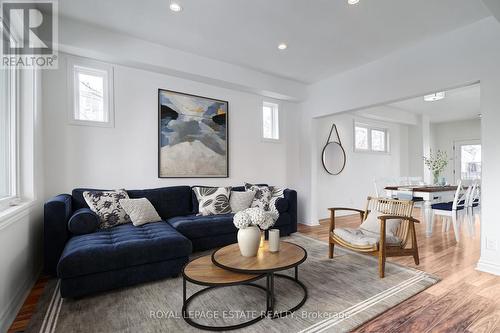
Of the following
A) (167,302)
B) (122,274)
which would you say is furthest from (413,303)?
(122,274)

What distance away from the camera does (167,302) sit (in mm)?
2104

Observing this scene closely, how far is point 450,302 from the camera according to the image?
2.12m

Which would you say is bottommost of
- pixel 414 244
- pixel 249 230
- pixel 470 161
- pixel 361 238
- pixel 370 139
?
pixel 414 244

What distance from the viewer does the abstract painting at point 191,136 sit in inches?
150

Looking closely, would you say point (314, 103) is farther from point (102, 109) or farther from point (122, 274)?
point (122, 274)

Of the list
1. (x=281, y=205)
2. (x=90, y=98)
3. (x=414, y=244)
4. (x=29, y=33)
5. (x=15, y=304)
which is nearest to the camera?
(x=15, y=304)

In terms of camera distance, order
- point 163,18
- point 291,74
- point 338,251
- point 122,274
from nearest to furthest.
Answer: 1. point 122,274
2. point 163,18
3. point 338,251
4. point 291,74

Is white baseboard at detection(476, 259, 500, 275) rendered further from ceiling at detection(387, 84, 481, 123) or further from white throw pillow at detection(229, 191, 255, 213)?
ceiling at detection(387, 84, 481, 123)

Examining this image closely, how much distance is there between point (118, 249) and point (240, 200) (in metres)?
1.97

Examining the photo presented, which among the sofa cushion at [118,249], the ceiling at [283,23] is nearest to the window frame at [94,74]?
the ceiling at [283,23]

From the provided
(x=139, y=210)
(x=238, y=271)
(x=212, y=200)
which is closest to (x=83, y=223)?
(x=139, y=210)

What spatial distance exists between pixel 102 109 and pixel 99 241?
1.93 metres

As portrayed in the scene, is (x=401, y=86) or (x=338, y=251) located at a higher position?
(x=401, y=86)

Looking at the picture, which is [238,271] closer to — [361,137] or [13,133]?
[13,133]
